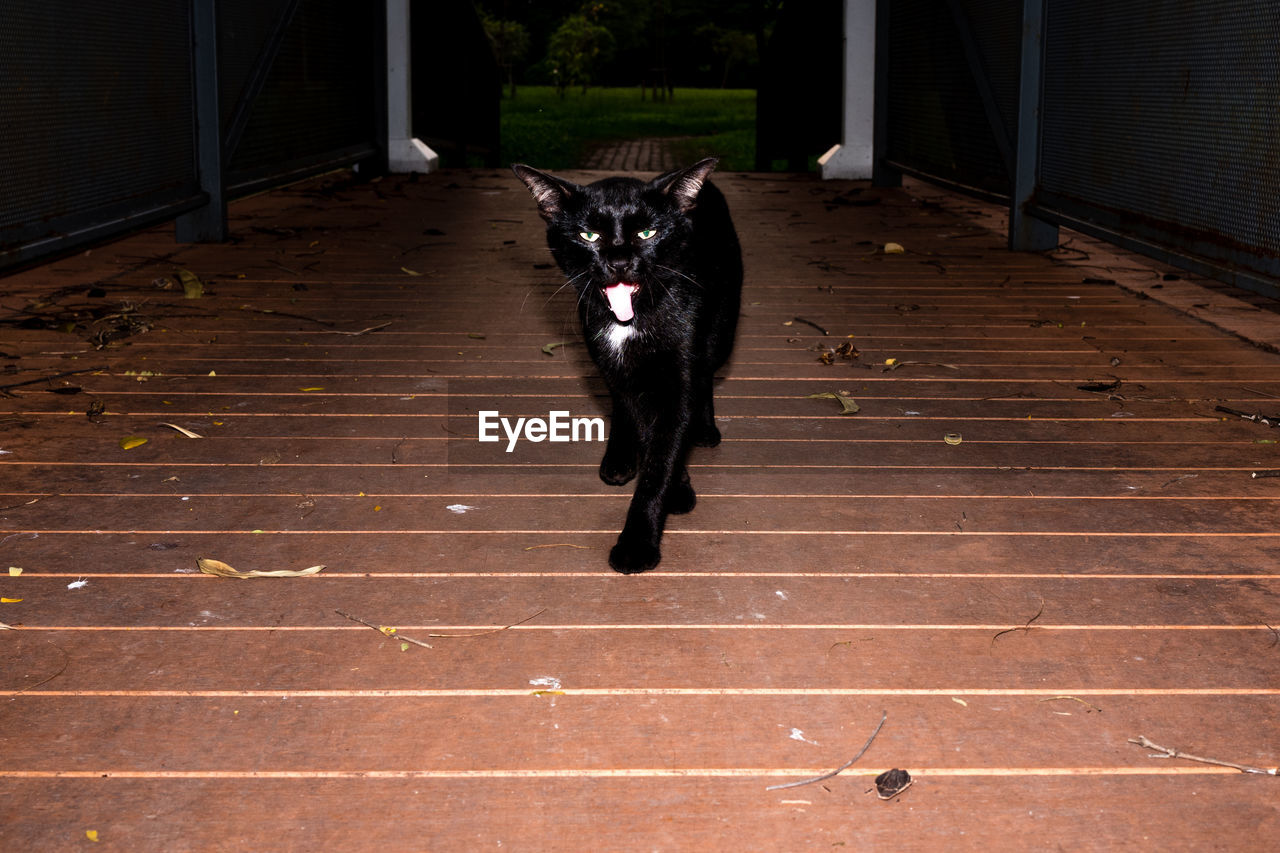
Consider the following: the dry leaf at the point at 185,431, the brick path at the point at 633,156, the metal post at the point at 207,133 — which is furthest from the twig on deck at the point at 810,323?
the brick path at the point at 633,156

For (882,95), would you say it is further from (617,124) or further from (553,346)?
(617,124)

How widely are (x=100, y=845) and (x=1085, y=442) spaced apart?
2844 millimetres

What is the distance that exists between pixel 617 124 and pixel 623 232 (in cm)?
2012

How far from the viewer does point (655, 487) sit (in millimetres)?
2812

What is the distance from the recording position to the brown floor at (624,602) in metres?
1.78

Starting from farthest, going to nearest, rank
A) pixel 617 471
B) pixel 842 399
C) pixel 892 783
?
pixel 842 399, pixel 617 471, pixel 892 783

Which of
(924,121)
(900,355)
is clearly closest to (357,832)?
(900,355)

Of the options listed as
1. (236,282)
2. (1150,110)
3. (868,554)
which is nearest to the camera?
(868,554)

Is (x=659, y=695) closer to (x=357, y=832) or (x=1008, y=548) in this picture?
(x=357, y=832)

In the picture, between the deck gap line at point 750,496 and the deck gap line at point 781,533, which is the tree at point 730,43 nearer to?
the deck gap line at point 750,496

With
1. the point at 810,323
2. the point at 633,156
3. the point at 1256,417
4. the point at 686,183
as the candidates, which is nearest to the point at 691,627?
the point at 686,183

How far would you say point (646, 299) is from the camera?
289cm

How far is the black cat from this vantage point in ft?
9.28

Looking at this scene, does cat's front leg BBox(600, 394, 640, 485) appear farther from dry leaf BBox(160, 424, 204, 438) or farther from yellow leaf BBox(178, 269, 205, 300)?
yellow leaf BBox(178, 269, 205, 300)
